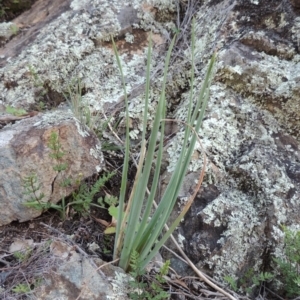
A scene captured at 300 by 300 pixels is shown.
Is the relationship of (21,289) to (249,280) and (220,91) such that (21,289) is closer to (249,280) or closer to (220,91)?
(249,280)

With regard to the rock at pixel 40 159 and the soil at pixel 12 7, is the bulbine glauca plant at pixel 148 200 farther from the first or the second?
the soil at pixel 12 7

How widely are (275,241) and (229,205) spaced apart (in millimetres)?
209

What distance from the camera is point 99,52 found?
83.7 inches

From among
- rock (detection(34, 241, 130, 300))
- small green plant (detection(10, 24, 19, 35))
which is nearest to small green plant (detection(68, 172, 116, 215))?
rock (detection(34, 241, 130, 300))

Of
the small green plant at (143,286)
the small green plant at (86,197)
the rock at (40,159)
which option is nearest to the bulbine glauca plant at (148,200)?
the small green plant at (143,286)

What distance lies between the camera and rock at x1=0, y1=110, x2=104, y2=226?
135 centimetres

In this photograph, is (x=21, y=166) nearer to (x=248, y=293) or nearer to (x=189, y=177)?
(x=189, y=177)

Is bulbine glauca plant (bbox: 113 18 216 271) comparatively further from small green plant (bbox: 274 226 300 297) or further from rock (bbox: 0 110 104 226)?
small green plant (bbox: 274 226 300 297)

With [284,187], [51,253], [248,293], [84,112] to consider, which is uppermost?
[84,112]

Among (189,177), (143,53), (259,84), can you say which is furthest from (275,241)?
(143,53)

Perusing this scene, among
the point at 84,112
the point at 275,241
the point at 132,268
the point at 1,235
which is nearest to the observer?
the point at 132,268

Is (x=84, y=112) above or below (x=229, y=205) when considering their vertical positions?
above

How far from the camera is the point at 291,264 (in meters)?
1.30

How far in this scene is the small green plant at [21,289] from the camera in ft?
3.36
